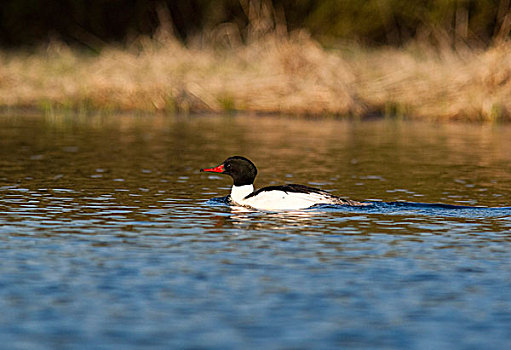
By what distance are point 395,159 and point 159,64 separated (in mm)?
13108

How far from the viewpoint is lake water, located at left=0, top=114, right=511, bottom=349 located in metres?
6.59

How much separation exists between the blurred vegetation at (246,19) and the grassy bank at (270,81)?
5.87 metres

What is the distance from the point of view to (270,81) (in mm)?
28516

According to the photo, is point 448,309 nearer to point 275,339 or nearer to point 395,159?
point 275,339

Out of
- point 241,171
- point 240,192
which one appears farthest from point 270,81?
point 240,192

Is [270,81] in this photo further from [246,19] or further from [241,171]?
[241,171]

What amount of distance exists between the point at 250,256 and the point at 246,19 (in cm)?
3449

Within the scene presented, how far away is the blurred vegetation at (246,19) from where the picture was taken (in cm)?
3878

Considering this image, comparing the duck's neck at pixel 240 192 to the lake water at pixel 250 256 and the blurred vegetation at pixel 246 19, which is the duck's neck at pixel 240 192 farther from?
the blurred vegetation at pixel 246 19

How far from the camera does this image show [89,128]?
23.9m

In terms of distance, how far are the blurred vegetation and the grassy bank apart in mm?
5865

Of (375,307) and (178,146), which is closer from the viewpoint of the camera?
(375,307)

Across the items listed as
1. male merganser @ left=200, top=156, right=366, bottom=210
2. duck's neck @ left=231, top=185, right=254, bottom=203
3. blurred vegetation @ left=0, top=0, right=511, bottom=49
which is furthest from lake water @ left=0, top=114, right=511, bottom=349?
blurred vegetation @ left=0, top=0, right=511, bottom=49

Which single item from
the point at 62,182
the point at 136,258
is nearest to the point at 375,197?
the point at 62,182
